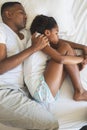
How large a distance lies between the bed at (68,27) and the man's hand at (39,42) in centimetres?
23

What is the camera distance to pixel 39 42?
1650 mm

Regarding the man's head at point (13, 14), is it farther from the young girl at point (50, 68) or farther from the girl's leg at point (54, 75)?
the girl's leg at point (54, 75)

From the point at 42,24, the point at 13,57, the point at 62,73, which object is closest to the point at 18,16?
the point at 42,24

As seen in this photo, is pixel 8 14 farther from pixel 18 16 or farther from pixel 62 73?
pixel 62 73

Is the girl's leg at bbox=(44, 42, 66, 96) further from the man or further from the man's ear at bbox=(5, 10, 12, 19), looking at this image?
the man's ear at bbox=(5, 10, 12, 19)

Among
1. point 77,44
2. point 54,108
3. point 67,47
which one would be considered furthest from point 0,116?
point 77,44

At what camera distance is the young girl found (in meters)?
1.60

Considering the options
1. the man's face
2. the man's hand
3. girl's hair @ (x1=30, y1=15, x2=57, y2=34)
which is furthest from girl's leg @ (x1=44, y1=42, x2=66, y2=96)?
the man's face

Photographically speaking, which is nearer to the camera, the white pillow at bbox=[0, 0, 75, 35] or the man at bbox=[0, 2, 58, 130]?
the man at bbox=[0, 2, 58, 130]

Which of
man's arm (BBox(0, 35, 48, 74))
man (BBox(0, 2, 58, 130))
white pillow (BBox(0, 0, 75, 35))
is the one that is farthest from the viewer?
white pillow (BBox(0, 0, 75, 35))

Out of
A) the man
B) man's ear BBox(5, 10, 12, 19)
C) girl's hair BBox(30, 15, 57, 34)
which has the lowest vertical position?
the man

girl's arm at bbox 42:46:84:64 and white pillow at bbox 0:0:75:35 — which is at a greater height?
white pillow at bbox 0:0:75:35

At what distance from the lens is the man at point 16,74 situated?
4.76 ft

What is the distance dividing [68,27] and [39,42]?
388mm
